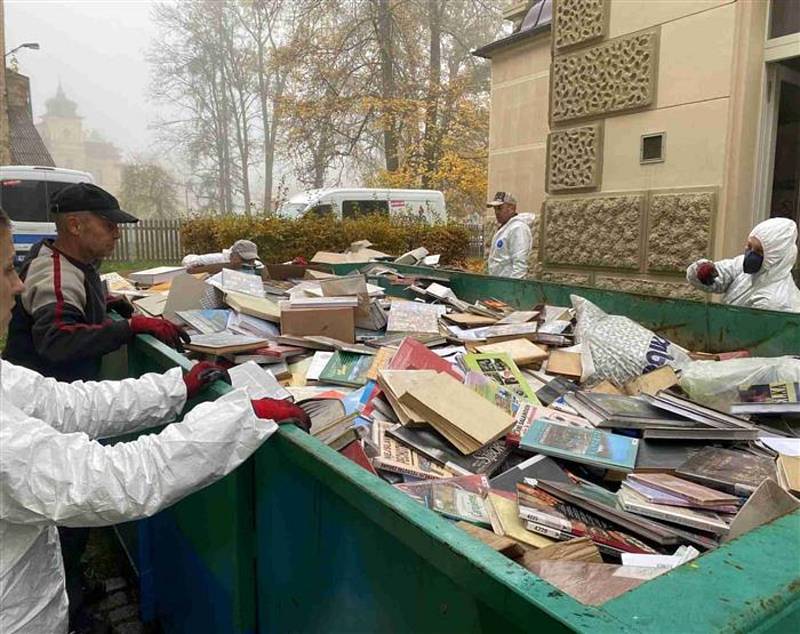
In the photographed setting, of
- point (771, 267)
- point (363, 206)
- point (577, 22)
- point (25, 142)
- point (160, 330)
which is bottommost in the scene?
point (160, 330)

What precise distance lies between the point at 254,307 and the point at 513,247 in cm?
343

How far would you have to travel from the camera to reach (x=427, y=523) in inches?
39.7

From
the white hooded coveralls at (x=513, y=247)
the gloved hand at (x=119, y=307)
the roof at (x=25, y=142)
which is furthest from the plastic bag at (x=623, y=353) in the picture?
the roof at (x=25, y=142)

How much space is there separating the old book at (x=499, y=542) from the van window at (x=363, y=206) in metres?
11.0

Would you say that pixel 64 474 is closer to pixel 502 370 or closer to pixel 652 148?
pixel 502 370

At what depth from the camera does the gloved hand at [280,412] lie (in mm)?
1521

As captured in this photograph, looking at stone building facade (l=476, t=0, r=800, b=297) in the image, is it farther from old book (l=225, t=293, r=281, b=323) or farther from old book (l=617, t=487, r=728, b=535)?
old book (l=617, t=487, r=728, b=535)

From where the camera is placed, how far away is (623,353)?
10.3 feet

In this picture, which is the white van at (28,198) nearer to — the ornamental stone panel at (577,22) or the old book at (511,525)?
the ornamental stone panel at (577,22)

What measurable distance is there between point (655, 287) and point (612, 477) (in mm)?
4736

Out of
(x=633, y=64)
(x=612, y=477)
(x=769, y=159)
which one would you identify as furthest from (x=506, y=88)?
(x=612, y=477)

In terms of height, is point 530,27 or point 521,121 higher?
point 530,27

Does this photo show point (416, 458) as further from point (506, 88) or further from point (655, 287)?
point (506, 88)

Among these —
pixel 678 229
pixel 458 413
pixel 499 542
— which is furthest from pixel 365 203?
pixel 499 542
